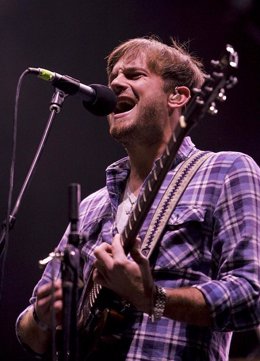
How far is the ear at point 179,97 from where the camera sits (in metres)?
2.54

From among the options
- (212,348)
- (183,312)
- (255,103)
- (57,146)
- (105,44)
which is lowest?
(212,348)

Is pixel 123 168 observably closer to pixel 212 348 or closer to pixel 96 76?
pixel 212 348

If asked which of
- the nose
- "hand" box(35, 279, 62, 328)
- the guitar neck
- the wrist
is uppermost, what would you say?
the nose

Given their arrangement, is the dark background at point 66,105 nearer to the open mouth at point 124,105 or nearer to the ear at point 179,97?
the ear at point 179,97

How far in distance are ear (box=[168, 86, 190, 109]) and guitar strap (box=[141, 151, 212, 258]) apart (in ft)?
1.09

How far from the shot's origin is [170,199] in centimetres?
208

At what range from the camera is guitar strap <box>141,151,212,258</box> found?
2.00 meters

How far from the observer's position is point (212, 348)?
1.94 meters

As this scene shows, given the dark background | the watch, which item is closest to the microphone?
the watch

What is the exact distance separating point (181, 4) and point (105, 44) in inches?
20.0

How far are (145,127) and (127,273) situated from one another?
35.5 inches

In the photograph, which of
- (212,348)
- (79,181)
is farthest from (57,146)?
(212,348)

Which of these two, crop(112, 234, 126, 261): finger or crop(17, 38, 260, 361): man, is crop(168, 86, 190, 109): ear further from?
crop(112, 234, 126, 261): finger

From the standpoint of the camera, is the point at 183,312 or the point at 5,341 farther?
the point at 5,341
